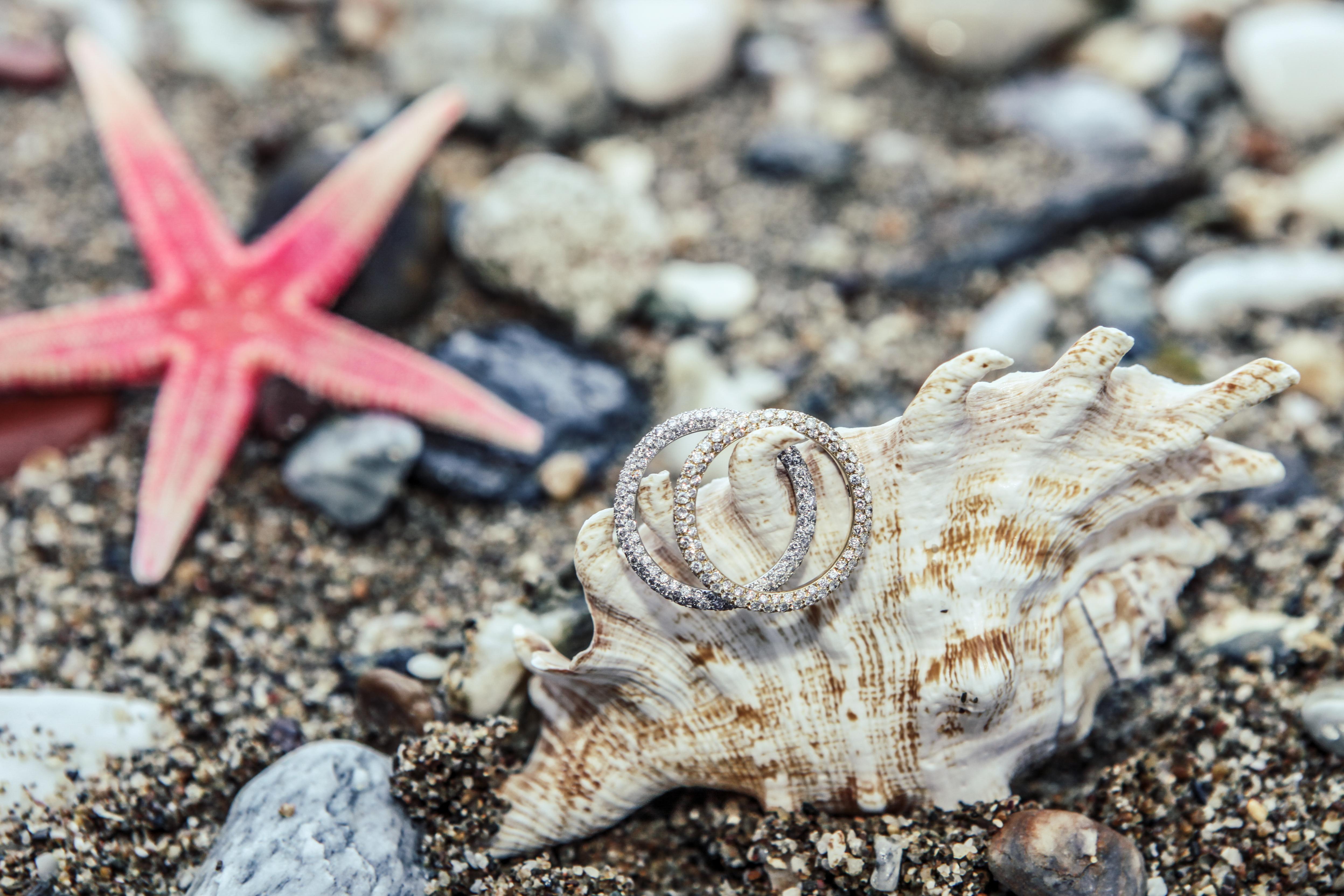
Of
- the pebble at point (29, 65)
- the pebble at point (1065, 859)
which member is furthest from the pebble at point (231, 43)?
the pebble at point (1065, 859)

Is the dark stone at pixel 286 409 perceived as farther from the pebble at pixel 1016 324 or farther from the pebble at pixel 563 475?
the pebble at pixel 1016 324

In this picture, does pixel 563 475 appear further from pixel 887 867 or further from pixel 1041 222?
pixel 1041 222

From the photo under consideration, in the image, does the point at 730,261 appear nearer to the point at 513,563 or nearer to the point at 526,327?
the point at 526,327

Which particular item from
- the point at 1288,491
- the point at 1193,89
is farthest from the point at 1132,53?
the point at 1288,491

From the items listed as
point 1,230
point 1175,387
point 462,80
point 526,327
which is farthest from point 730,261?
point 1,230

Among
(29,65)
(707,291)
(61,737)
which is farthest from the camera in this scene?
(29,65)
